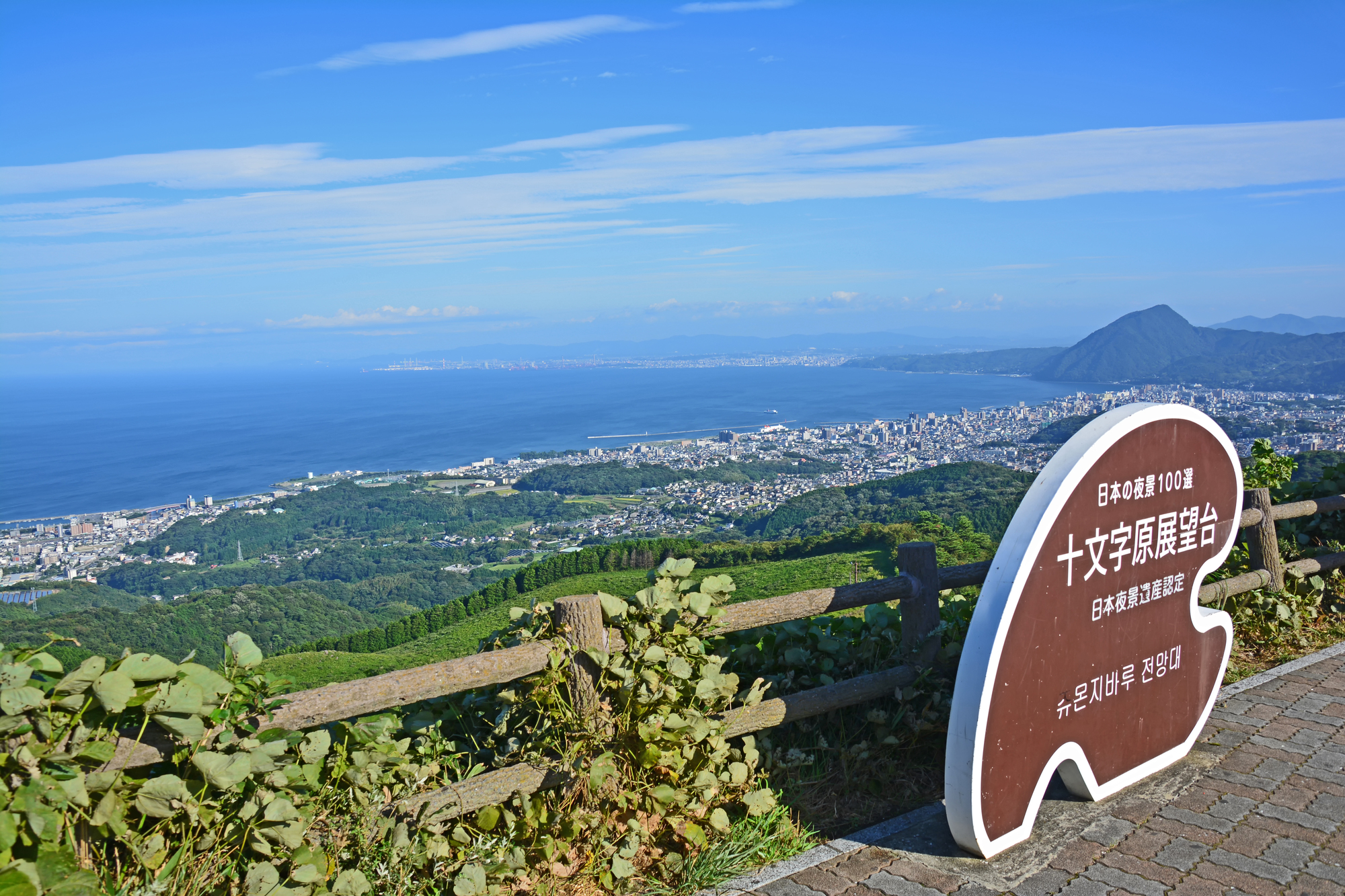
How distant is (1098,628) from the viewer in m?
3.64

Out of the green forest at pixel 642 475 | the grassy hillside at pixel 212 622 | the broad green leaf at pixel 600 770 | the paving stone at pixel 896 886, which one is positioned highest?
the broad green leaf at pixel 600 770

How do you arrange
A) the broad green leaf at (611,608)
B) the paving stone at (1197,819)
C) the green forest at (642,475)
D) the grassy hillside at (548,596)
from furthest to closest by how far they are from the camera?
the green forest at (642,475) < the grassy hillside at (548,596) < the paving stone at (1197,819) < the broad green leaf at (611,608)

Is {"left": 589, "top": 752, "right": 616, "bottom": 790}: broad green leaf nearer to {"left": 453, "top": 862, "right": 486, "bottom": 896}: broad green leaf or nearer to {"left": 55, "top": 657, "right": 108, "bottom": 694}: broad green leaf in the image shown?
{"left": 453, "top": 862, "right": 486, "bottom": 896}: broad green leaf

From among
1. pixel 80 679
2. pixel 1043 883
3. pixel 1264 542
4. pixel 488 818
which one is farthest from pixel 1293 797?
pixel 80 679

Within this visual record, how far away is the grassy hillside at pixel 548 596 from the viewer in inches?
478

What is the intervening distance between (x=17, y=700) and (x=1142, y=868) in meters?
3.60

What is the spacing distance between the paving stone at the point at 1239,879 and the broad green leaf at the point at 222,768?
10.7ft

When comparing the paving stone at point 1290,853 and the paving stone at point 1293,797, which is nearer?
the paving stone at point 1290,853

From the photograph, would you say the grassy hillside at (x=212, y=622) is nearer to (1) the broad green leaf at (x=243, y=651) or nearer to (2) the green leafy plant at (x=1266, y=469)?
(1) the broad green leaf at (x=243, y=651)

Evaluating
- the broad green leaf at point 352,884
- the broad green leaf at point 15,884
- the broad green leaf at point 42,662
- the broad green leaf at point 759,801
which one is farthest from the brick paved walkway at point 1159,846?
the broad green leaf at point 42,662

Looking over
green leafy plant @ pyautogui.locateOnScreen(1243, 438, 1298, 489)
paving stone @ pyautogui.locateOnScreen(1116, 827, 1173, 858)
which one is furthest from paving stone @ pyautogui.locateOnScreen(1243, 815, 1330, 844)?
green leafy plant @ pyautogui.locateOnScreen(1243, 438, 1298, 489)

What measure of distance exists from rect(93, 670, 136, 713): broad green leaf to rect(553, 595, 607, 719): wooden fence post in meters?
1.39

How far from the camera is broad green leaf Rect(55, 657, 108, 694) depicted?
2270 mm

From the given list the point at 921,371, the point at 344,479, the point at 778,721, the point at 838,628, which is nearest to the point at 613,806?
the point at 778,721
